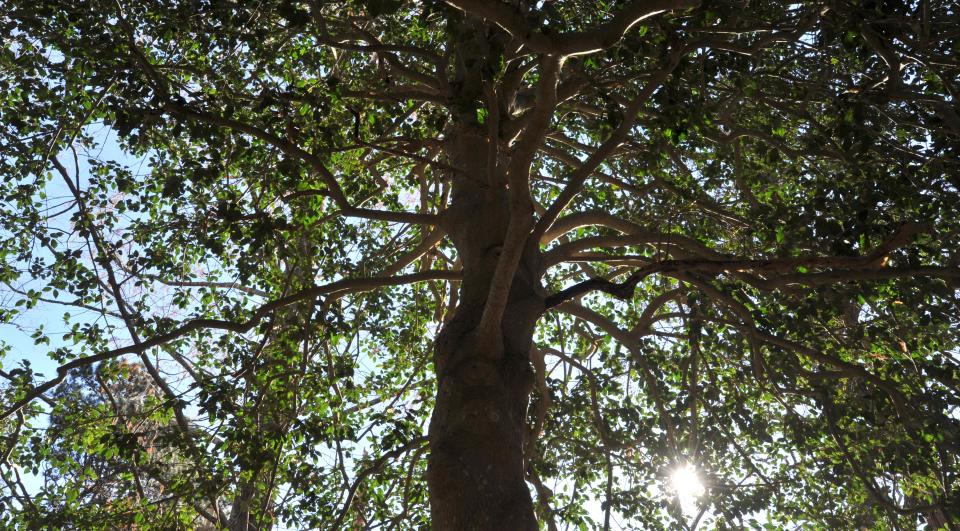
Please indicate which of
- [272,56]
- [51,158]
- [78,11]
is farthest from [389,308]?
[78,11]

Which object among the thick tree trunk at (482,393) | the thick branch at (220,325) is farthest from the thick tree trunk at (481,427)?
the thick branch at (220,325)

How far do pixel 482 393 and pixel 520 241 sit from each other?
95cm

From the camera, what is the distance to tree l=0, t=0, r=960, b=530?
428 cm

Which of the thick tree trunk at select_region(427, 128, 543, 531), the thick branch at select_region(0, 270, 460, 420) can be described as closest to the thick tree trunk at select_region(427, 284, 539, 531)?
the thick tree trunk at select_region(427, 128, 543, 531)

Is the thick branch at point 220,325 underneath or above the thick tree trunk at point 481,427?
above

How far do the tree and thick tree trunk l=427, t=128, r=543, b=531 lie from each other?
0.06ft

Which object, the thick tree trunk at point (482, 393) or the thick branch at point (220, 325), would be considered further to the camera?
the thick branch at point (220, 325)

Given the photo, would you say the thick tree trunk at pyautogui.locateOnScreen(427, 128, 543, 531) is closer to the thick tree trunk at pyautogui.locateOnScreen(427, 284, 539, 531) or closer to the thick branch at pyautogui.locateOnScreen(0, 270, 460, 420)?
the thick tree trunk at pyautogui.locateOnScreen(427, 284, 539, 531)

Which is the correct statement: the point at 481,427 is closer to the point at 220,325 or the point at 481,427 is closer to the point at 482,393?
the point at 482,393

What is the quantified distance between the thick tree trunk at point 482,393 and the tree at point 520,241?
0.02 metres

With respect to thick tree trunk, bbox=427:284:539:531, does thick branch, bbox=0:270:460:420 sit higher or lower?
higher

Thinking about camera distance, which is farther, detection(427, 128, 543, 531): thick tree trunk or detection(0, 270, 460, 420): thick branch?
detection(0, 270, 460, 420): thick branch

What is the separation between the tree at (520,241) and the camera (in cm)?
428

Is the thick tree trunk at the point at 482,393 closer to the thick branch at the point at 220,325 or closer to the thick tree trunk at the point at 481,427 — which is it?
the thick tree trunk at the point at 481,427
